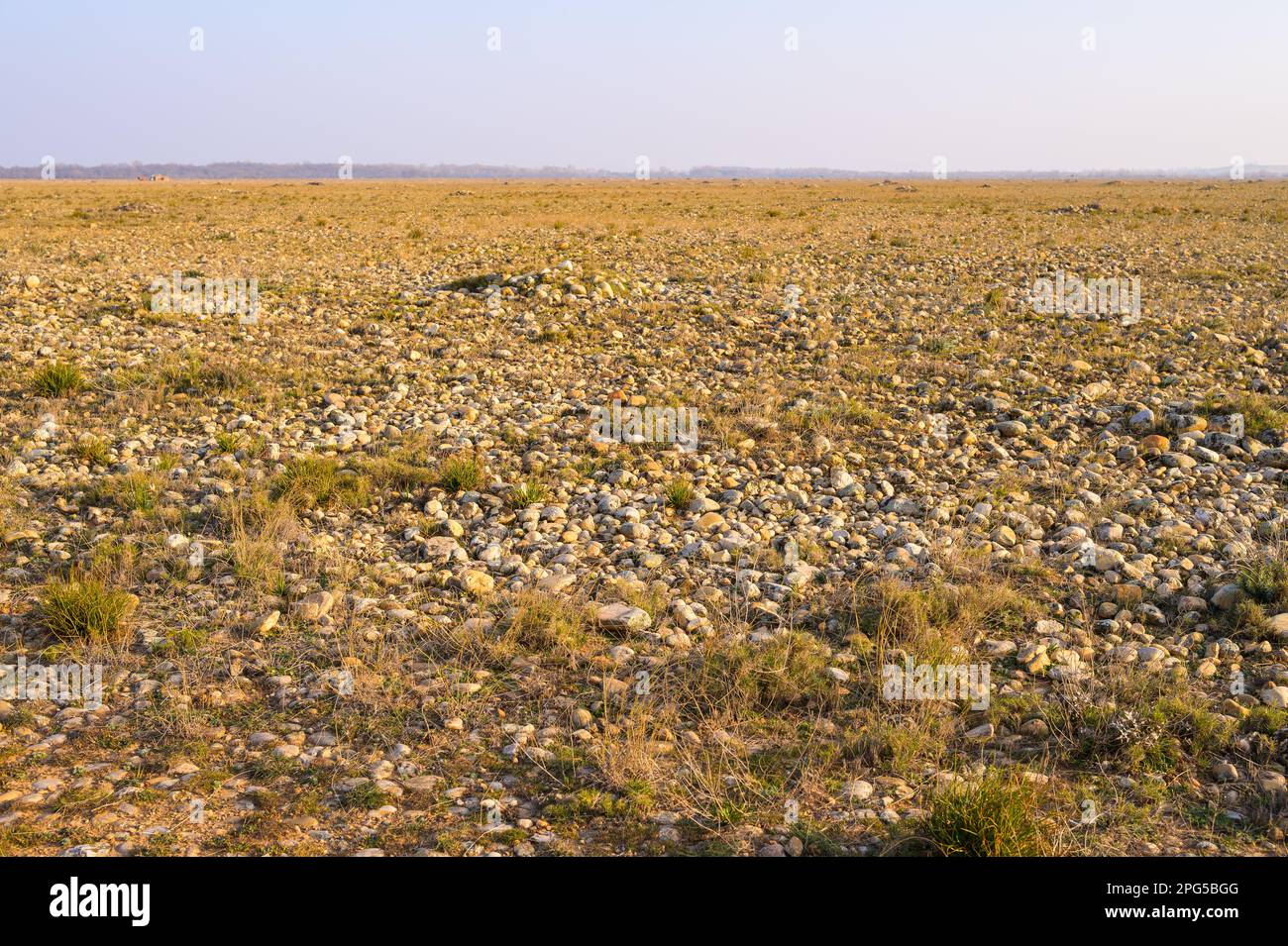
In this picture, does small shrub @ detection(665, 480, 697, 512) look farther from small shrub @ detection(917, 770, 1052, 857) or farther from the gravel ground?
small shrub @ detection(917, 770, 1052, 857)

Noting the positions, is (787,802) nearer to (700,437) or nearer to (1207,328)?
(700,437)

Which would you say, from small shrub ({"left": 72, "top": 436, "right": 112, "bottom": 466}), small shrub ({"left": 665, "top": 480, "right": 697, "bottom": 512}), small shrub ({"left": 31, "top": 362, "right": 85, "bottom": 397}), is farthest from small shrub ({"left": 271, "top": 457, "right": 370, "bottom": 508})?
small shrub ({"left": 31, "top": 362, "right": 85, "bottom": 397})

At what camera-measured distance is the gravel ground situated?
13.0ft

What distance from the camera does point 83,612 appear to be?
5.22m

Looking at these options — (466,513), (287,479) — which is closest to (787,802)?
(466,513)

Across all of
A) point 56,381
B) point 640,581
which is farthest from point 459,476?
point 56,381

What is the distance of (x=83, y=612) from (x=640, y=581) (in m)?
3.50

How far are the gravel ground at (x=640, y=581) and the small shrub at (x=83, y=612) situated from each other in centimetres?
2

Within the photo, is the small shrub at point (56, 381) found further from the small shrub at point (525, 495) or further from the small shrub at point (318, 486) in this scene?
the small shrub at point (525, 495)

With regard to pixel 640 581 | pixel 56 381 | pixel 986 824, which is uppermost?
pixel 56 381

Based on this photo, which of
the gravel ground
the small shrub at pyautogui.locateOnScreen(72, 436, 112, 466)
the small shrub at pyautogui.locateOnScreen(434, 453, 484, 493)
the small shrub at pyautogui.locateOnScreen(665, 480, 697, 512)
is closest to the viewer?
the gravel ground

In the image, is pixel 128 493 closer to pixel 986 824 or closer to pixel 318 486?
pixel 318 486

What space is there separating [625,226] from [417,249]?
8.38 meters

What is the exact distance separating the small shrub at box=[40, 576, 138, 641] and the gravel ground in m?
0.02
